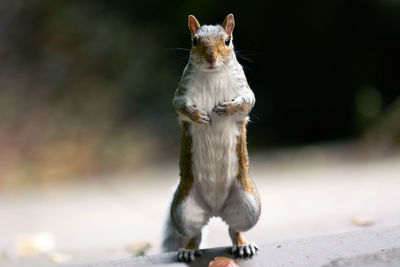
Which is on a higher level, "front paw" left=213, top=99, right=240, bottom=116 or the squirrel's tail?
"front paw" left=213, top=99, right=240, bottom=116

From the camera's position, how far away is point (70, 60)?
21.7ft

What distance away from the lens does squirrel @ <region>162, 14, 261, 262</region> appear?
1909mm

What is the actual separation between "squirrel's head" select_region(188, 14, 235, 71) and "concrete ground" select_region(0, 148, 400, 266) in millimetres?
668

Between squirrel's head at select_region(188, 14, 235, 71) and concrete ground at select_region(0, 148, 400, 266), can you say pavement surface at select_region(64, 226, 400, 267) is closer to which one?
concrete ground at select_region(0, 148, 400, 266)

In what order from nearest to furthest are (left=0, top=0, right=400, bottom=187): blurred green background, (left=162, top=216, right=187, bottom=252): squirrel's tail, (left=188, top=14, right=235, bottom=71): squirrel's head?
(left=188, top=14, right=235, bottom=71): squirrel's head
(left=162, top=216, right=187, bottom=252): squirrel's tail
(left=0, top=0, right=400, bottom=187): blurred green background

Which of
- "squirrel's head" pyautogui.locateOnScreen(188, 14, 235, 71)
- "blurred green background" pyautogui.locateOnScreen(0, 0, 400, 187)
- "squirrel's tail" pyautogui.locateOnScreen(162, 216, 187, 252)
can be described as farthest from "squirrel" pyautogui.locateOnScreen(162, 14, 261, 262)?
"blurred green background" pyautogui.locateOnScreen(0, 0, 400, 187)

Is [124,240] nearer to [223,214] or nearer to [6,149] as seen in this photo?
[223,214]

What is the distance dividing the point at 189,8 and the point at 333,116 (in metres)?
2.18

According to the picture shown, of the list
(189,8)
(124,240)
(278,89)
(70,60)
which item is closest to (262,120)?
(278,89)

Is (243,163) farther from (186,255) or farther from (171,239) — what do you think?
(171,239)

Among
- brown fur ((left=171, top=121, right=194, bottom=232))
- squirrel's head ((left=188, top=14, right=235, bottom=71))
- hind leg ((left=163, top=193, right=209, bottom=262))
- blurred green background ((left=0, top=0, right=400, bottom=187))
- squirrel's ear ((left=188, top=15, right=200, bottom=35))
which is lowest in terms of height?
hind leg ((left=163, top=193, right=209, bottom=262))

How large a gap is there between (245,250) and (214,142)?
0.45 metres

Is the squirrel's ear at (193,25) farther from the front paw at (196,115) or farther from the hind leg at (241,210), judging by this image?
the hind leg at (241,210)

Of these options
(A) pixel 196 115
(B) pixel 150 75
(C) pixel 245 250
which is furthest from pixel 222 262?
(B) pixel 150 75
